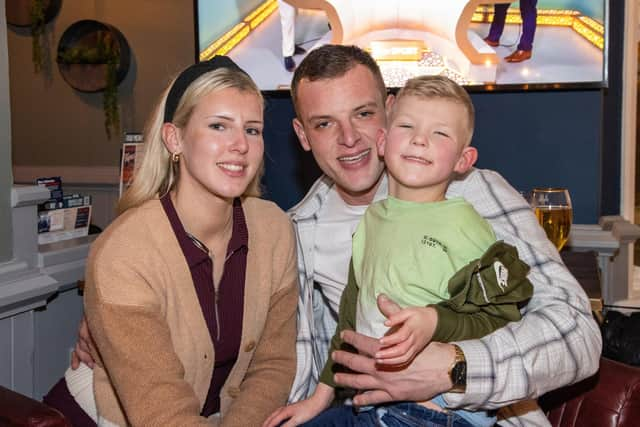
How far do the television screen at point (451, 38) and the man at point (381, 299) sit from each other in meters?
1.07

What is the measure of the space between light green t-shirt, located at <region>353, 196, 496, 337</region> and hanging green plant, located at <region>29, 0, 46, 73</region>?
159 inches

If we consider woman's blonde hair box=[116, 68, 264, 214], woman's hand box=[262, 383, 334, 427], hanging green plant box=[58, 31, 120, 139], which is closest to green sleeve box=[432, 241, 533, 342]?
woman's hand box=[262, 383, 334, 427]

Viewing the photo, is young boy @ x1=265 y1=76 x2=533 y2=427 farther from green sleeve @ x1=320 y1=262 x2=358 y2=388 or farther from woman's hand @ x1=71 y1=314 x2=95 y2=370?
woman's hand @ x1=71 y1=314 x2=95 y2=370

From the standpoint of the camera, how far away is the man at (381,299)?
4.73ft

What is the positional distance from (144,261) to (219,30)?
214 centimetres

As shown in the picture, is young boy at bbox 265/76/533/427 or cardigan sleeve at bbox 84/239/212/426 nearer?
young boy at bbox 265/76/533/427

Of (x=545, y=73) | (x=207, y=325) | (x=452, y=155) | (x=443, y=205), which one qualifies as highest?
(x=545, y=73)

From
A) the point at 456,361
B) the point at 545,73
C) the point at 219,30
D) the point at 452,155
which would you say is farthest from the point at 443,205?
the point at 219,30

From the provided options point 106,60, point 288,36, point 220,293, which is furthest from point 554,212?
point 106,60

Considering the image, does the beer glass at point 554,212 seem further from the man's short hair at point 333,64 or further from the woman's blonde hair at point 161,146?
the woman's blonde hair at point 161,146

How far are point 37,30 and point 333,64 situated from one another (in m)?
3.56

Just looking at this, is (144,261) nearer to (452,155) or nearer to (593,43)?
(452,155)

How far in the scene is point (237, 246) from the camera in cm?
179

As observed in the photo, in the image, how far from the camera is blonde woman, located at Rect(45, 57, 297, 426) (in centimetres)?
155
